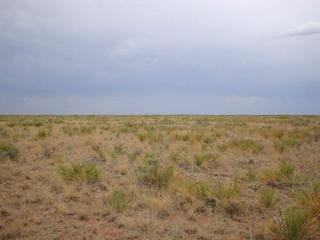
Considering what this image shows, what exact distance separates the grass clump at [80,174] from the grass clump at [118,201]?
5.60ft

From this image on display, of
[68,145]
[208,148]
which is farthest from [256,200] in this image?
[68,145]

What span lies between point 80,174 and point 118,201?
8.76 ft

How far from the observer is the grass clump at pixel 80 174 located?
9.52m

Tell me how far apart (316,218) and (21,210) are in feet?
19.5

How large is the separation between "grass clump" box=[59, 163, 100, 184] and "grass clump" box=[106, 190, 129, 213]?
67.2 inches

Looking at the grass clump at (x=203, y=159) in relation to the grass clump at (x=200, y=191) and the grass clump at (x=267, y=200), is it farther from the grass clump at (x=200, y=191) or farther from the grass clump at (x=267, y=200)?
the grass clump at (x=267, y=200)

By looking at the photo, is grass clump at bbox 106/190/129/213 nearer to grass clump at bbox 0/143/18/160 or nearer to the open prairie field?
the open prairie field

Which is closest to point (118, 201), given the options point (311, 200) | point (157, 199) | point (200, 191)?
point (157, 199)

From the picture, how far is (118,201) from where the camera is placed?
7.45m

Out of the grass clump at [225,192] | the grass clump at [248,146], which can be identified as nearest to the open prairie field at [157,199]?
the grass clump at [225,192]

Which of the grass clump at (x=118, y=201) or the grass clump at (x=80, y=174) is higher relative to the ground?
the grass clump at (x=80, y=174)

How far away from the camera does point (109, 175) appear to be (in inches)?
418

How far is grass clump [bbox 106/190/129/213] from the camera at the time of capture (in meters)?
7.27

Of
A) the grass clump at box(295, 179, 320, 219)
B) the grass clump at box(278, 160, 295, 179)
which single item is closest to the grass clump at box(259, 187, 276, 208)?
the grass clump at box(295, 179, 320, 219)
